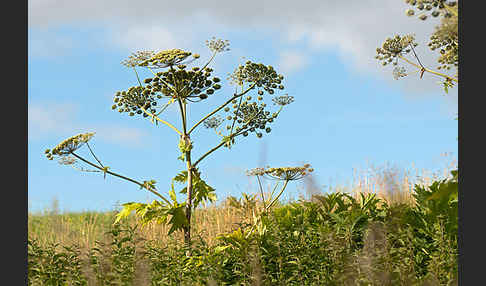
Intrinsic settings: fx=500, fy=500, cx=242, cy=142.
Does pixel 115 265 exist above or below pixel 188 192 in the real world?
below

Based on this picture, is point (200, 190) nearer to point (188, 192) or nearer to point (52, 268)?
point (188, 192)

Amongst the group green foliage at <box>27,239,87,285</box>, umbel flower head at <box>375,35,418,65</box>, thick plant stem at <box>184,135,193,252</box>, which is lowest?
green foliage at <box>27,239,87,285</box>

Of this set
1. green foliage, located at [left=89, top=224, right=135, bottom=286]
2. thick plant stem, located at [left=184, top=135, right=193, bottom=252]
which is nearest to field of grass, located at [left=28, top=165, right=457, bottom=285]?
green foliage, located at [left=89, top=224, right=135, bottom=286]

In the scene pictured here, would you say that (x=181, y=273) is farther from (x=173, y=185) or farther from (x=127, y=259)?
(x=173, y=185)

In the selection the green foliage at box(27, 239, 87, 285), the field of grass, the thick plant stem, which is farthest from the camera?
the thick plant stem

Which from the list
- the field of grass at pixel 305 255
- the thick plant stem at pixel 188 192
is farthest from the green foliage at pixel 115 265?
the thick plant stem at pixel 188 192

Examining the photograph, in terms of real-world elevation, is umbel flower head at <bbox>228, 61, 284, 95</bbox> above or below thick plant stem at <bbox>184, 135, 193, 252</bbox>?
above

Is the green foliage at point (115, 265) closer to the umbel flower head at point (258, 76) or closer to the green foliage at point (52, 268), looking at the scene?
the green foliage at point (52, 268)

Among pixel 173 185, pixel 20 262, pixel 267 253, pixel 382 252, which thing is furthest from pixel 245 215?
pixel 20 262

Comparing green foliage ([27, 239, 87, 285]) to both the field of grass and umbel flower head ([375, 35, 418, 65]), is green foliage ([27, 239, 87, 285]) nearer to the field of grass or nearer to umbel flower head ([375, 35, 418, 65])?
the field of grass

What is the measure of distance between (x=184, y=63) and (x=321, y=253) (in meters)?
3.00

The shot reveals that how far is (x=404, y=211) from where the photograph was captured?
232 inches

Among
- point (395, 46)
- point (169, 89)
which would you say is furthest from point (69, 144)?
point (395, 46)

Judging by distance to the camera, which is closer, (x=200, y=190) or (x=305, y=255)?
(x=305, y=255)
